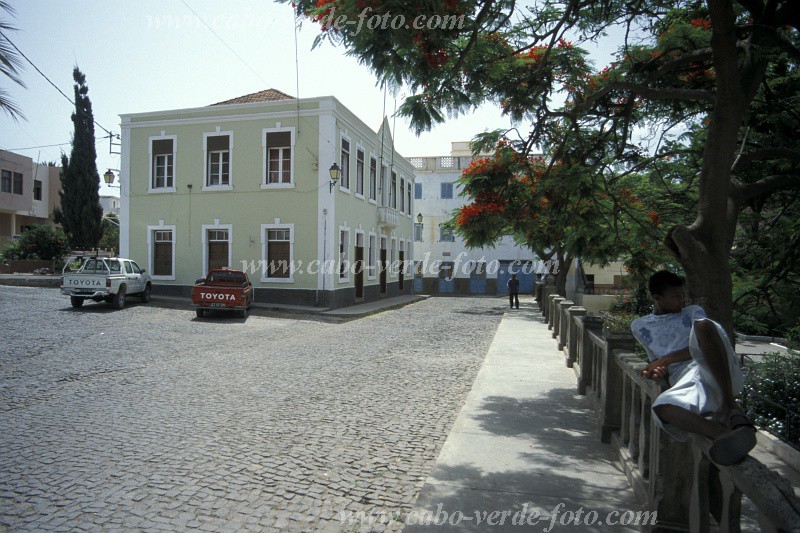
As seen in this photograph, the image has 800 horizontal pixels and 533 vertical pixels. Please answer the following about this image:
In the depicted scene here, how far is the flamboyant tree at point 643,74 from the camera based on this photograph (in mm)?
4715

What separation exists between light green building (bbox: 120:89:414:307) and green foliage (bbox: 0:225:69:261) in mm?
14823

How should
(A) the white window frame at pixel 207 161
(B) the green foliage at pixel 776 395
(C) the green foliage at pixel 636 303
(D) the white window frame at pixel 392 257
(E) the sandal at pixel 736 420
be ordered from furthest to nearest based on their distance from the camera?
(D) the white window frame at pixel 392 257, (A) the white window frame at pixel 207 161, (C) the green foliage at pixel 636 303, (B) the green foliage at pixel 776 395, (E) the sandal at pixel 736 420

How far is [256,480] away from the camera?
4387mm

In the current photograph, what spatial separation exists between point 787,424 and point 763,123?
12.7 ft

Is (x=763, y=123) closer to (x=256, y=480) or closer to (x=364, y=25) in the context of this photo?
(x=364, y=25)

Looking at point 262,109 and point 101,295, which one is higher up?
point 262,109

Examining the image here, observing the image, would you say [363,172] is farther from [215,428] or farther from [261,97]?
[215,428]

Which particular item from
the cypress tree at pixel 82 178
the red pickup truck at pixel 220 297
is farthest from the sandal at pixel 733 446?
the cypress tree at pixel 82 178

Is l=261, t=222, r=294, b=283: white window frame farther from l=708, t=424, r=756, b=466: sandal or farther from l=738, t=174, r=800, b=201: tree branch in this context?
l=708, t=424, r=756, b=466: sandal

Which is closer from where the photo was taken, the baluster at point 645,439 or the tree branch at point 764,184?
the baluster at point 645,439

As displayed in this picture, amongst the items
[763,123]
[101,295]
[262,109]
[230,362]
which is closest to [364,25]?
[763,123]

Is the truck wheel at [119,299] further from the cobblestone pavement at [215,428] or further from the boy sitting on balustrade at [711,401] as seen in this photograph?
the boy sitting on balustrade at [711,401]

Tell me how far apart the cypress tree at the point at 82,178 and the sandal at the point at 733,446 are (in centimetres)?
3658

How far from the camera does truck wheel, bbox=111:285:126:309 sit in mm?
19031
